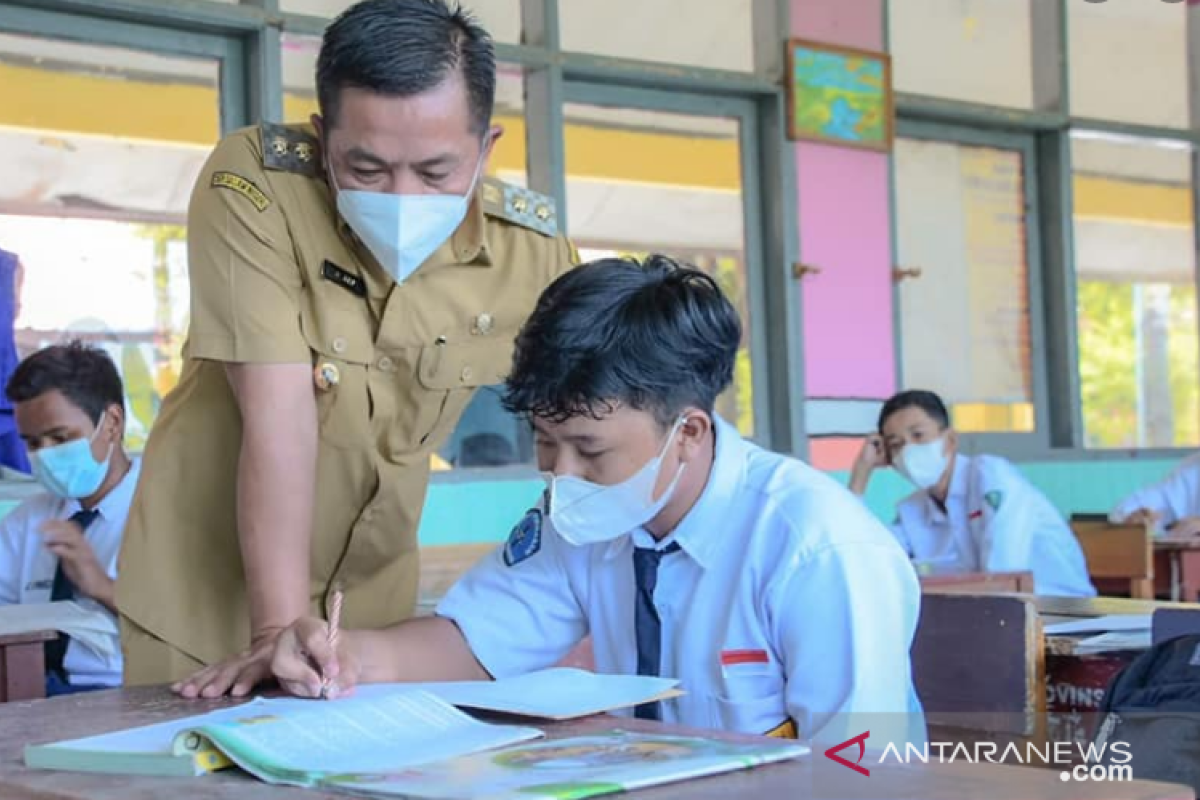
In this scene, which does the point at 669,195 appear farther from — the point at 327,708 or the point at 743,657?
the point at 327,708

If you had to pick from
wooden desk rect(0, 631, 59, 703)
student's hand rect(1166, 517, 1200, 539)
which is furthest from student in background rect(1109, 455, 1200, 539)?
wooden desk rect(0, 631, 59, 703)

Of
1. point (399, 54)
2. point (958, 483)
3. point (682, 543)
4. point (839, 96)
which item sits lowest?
point (958, 483)

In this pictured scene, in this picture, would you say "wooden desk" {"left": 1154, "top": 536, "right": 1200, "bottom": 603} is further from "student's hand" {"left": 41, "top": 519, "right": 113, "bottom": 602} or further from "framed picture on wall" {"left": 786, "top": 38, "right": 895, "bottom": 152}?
"student's hand" {"left": 41, "top": 519, "right": 113, "bottom": 602}

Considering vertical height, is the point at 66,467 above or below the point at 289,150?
below

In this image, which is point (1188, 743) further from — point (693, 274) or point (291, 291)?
point (291, 291)

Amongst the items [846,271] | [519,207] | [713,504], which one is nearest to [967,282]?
[846,271]

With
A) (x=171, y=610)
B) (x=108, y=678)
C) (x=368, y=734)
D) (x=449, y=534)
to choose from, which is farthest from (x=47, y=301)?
(x=368, y=734)

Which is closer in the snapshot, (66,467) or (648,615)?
(648,615)

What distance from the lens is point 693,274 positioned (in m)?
1.67

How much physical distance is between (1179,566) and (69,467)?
9.48 ft

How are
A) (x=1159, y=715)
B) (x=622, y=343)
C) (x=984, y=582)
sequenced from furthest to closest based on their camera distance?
(x=984, y=582) → (x=622, y=343) → (x=1159, y=715)

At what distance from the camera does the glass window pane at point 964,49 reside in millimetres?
6203

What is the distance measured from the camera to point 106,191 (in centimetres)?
448

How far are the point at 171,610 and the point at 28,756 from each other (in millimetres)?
644
